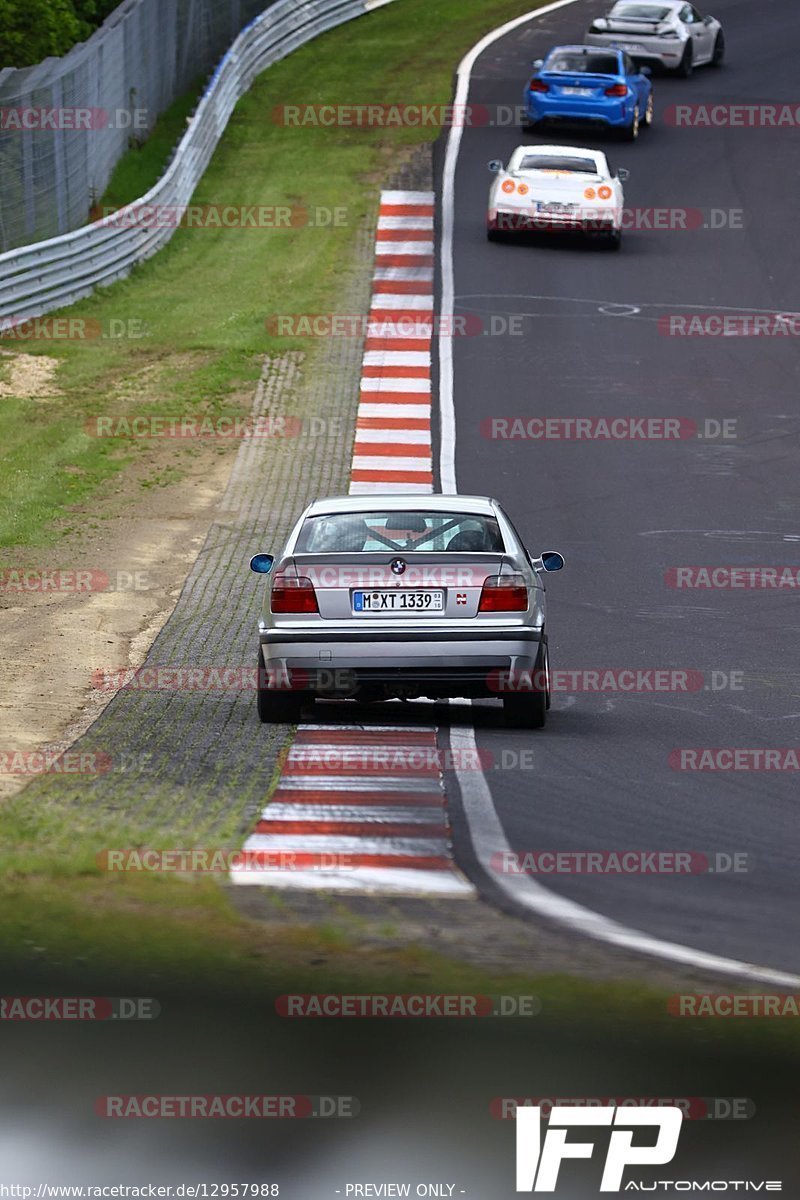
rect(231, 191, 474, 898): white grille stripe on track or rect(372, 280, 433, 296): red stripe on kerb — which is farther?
rect(372, 280, 433, 296): red stripe on kerb

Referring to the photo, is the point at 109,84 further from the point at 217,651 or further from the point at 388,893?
the point at 388,893

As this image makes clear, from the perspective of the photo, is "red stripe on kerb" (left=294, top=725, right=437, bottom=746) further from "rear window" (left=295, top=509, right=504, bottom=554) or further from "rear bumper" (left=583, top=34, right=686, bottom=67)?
"rear bumper" (left=583, top=34, right=686, bottom=67)

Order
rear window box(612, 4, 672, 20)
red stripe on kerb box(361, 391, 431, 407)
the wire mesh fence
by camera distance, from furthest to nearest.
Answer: rear window box(612, 4, 672, 20)
the wire mesh fence
red stripe on kerb box(361, 391, 431, 407)

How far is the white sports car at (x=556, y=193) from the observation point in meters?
30.6

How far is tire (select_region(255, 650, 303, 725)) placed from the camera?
444 inches

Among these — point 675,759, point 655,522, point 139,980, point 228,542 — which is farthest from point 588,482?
point 139,980

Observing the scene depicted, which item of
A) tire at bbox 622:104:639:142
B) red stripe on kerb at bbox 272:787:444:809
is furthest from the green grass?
red stripe on kerb at bbox 272:787:444:809

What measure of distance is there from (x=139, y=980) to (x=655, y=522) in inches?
515

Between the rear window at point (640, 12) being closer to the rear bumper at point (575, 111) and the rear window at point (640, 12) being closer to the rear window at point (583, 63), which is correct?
the rear window at point (583, 63)

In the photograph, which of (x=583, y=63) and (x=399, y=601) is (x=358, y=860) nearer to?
(x=399, y=601)

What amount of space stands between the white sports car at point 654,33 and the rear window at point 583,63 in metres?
4.22

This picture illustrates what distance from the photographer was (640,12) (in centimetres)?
4288

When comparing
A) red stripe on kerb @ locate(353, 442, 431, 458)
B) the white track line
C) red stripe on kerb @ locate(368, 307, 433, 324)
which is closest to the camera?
the white track line

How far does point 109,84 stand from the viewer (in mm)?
32281
